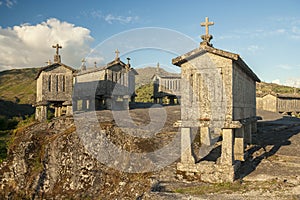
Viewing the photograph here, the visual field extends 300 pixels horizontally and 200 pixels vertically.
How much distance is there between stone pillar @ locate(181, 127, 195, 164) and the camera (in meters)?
9.45

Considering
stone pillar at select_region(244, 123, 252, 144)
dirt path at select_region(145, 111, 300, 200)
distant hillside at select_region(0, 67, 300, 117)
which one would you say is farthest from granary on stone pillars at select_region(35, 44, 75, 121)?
stone pillar at select_region(244, 123, 252, 144)

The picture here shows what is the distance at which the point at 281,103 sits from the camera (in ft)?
108

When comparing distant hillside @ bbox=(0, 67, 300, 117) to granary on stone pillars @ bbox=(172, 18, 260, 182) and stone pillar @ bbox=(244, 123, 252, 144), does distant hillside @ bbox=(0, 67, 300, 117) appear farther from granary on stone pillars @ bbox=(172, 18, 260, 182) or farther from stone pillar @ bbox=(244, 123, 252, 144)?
granary on stone pillars @ bbox=(172, 18, 260, 182)

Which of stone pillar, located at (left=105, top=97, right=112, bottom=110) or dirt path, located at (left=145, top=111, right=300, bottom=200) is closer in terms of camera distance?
dirt path, located at (left=145, top=111, right=300, bottom=200)

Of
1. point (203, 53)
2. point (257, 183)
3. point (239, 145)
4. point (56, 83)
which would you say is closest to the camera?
point (257, 183)

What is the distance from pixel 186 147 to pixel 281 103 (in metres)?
28.1

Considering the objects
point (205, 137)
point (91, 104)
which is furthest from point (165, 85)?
point (205, 137)

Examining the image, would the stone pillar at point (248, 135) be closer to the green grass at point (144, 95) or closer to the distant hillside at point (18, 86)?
the green grass at point (144, 95)

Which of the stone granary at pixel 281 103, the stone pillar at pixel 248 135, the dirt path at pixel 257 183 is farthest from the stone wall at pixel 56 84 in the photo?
the stone granary at pixel 281 103

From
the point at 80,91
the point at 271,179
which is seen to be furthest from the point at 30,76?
the point at 271,179

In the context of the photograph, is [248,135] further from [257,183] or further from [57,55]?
[57,55]

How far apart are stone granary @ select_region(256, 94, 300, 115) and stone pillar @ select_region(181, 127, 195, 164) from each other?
88.0ft

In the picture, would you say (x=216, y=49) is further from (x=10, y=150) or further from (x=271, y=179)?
(x=10, y=150)

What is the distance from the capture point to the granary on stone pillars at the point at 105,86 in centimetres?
2000
